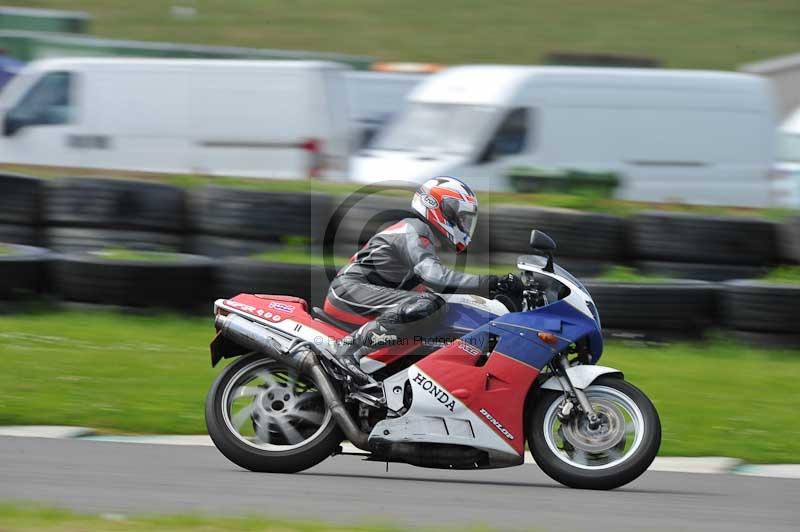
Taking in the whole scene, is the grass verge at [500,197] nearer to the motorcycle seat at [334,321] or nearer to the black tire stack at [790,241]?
the black tire stack at [790,241]

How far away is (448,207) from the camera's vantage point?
6.29 meters

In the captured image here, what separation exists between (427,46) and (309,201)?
21.6 meters

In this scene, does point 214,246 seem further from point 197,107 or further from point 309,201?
point 197,107

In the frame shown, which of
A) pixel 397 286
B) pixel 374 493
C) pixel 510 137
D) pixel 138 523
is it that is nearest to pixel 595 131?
pixel 510 137

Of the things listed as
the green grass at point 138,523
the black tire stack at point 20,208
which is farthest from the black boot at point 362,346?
the black tire stack at point 20,208

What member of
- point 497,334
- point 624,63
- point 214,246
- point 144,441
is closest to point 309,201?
point 214,246

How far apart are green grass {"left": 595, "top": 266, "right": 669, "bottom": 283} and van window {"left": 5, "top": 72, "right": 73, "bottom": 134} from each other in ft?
29.1

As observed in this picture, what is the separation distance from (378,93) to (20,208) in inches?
376

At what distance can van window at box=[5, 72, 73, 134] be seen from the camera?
17.0 m

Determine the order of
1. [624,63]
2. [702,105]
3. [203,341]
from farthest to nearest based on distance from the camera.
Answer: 1. [624,63]
2. [702,105]
3. [203,341]

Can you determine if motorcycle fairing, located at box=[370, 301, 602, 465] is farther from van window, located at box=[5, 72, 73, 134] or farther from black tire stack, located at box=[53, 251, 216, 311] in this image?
van window, located at box=[5, 72, 73, 134]

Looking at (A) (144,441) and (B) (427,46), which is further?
(B) (427,46)

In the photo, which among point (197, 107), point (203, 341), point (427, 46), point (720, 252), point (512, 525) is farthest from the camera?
point (427, 46)

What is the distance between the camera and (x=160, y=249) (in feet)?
37.2
